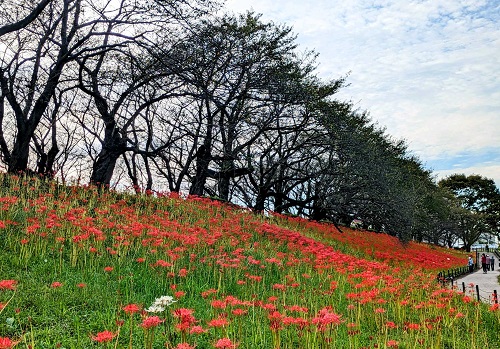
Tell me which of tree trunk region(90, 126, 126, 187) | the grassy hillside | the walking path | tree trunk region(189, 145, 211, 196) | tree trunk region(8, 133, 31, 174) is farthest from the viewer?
tree trunk region(189, 145, 211, 196)

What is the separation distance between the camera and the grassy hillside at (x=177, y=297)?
3.65 meters

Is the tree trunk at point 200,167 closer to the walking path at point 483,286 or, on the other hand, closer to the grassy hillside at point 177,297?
the grassy hillside at point 177,297

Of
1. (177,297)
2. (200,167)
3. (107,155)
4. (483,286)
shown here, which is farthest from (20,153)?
(483,286)

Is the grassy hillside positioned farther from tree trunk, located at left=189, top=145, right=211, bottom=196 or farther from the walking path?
tree trunk, located at left=189, top=145, right=211, bottom=196

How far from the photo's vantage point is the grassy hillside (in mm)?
3650

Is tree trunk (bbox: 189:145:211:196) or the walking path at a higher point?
tree trunk (bbox: 189:145:211:196)

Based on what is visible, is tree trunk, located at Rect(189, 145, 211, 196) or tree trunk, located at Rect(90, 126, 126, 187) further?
tree trunk, located at Rect(189, 145, 211, 196)

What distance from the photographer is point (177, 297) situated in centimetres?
435

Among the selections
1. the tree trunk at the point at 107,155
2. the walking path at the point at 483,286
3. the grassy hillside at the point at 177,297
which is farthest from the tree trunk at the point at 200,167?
the walking path at the point at 483,286

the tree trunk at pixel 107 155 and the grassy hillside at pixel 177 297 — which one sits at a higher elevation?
the tree trunk at pixel 107 155

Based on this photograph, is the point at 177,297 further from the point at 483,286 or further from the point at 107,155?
the point at 483,286

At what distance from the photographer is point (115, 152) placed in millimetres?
13578

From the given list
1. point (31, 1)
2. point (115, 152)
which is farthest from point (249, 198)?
point (31, 1)


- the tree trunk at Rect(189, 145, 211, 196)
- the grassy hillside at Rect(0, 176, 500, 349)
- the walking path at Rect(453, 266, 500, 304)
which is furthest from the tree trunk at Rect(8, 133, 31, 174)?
the walking path at Rect(453, 266, 500, 304)
